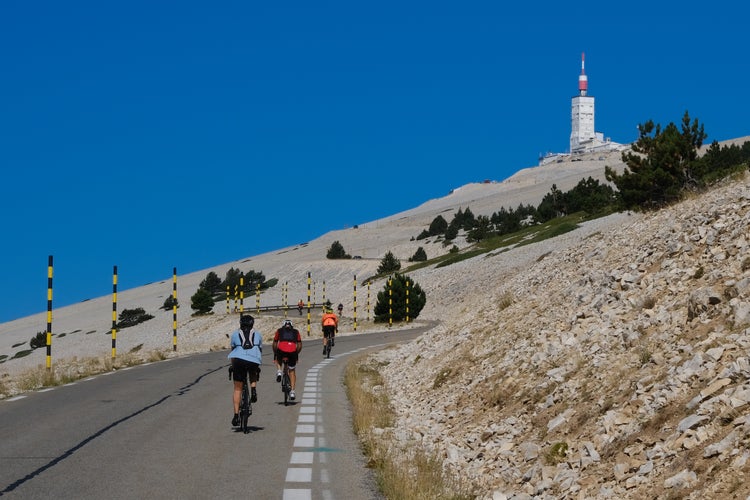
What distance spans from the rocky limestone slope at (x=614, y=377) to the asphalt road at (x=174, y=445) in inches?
63.8

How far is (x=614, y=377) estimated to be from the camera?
11672mm

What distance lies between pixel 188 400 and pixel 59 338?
81605mm

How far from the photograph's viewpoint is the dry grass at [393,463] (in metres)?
9.66

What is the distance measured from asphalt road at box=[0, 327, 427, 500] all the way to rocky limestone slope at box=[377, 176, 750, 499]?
5.31ft

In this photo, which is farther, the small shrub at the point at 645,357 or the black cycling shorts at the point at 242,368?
the black cycling shorts at the point at 242,368

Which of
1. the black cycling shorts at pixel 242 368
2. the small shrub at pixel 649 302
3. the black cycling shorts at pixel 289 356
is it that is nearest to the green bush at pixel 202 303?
the black cycling shorts at pixel 289 356

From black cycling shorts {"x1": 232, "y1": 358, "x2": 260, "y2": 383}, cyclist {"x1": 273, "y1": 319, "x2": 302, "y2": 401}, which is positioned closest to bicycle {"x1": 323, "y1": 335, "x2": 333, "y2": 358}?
cyclist {"x1": 273, "y1": 319, "x2": 302, "y2": 401}

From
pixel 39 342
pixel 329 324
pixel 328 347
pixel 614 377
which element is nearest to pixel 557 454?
pixel 614 377

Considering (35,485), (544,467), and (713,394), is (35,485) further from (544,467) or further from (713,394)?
(713,394)

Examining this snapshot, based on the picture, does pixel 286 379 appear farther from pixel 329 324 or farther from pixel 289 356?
pixel 329 324

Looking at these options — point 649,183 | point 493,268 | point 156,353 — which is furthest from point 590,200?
point 156,353

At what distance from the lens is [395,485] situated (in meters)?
9.76

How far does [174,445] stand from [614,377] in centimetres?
638

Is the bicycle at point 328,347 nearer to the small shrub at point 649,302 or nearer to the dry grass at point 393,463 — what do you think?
the dry grass at point 393,463
